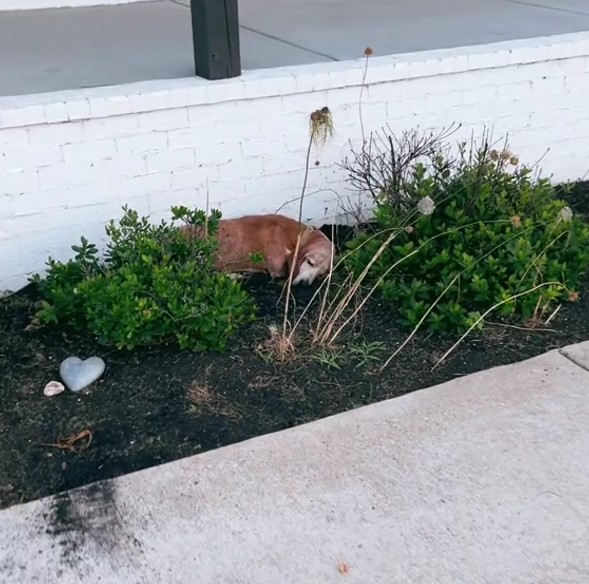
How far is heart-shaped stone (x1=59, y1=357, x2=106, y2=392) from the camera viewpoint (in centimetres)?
311

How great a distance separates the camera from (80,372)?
10.3ft

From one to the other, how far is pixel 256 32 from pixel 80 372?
2.91 meters

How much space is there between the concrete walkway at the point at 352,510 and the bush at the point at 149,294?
24.5 inches

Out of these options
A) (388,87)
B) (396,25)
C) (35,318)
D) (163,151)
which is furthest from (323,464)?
(396,25)

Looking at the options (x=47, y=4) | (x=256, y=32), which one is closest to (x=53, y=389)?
(x=256, y=32)

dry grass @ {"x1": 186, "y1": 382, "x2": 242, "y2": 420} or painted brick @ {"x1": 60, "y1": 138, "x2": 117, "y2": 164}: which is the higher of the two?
painted brick @ {"x1": 60, "y1": 138, "x2": 117, "y2": 164}

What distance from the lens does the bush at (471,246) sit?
11.6 ft

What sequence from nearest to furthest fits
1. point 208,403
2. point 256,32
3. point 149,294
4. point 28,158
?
point 208,403
point 149,294
point 28,158
point 256,32

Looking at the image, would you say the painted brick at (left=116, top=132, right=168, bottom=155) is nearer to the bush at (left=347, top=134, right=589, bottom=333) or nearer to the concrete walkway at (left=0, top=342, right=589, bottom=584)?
the bush at (left=347, top=134, right=589, bottom=333)

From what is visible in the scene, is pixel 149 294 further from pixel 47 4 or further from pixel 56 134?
pixel 47 4

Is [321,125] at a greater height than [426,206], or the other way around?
[321,125]

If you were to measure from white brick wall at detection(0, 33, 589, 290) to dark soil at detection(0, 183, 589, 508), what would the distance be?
1.78 ft

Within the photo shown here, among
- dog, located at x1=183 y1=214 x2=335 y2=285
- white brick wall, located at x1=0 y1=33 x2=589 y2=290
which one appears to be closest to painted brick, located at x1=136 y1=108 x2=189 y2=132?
white brick wall, located at x1=0 y1=33 x2=589 y2=290

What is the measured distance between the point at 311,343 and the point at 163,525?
43.9 inches
